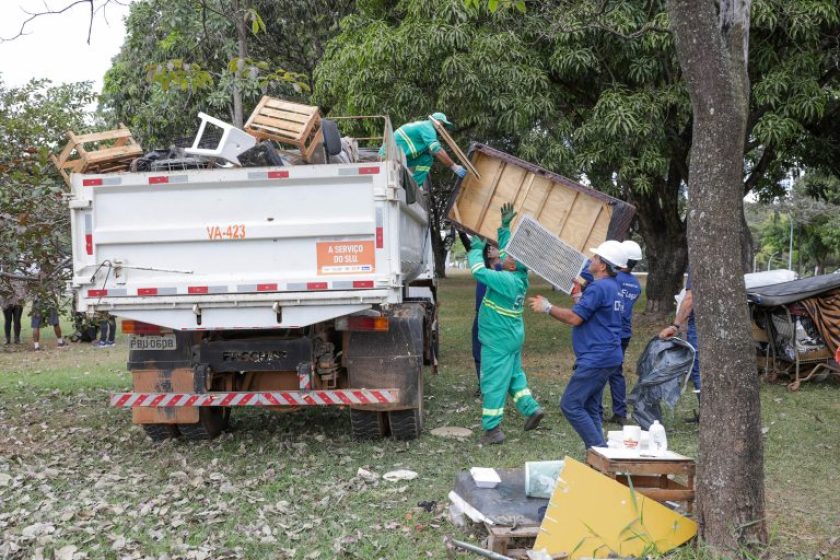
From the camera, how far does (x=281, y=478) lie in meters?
6.15

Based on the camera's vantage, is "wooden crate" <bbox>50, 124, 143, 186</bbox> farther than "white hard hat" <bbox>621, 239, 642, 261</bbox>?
No

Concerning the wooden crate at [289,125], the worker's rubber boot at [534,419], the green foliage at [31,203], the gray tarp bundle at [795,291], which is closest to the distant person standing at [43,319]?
the green foliage at [31,203]

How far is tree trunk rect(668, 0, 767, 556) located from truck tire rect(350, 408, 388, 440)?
342 centimetres

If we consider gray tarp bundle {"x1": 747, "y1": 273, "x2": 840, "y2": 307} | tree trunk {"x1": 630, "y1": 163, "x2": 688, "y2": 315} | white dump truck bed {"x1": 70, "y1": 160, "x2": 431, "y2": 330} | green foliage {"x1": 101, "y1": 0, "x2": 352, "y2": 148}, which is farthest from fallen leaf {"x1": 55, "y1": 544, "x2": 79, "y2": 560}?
tree trunk {"x1": 630, "y1": 163, "x2": 688, "y2": 315}

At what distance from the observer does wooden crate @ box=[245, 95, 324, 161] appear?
22.0 ft

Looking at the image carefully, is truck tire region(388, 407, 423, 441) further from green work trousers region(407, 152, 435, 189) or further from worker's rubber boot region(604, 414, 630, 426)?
green work trousers region(407, 152, 435, 189)

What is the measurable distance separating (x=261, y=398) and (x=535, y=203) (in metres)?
3.22

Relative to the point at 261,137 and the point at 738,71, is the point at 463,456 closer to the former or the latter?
the point at 261,137

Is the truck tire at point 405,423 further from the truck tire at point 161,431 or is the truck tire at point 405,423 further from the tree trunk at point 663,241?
the tree trunk at point 663,241

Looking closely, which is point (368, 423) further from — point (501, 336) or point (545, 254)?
point (545, 254)

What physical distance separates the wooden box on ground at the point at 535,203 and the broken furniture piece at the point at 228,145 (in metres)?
2.51

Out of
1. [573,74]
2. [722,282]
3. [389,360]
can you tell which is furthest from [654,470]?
[573,74]

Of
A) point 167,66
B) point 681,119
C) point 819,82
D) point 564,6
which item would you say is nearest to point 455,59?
point 564,6

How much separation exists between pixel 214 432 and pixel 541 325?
1207 cm
